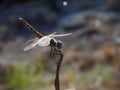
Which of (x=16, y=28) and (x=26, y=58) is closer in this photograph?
(x=26, y=58)

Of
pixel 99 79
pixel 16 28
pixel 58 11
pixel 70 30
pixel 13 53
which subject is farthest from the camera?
pixel 58 11

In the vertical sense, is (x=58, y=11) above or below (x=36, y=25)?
above

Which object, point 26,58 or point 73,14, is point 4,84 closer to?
point 26,58

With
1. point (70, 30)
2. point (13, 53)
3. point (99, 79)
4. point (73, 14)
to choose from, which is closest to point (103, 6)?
point (73, 14)

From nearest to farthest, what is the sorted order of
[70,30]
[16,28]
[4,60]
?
[4,60] → [70,30] → [16,28]

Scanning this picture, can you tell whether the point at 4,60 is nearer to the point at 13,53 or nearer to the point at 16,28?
the point at 13,53

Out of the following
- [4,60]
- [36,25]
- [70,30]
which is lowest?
[4,60]
